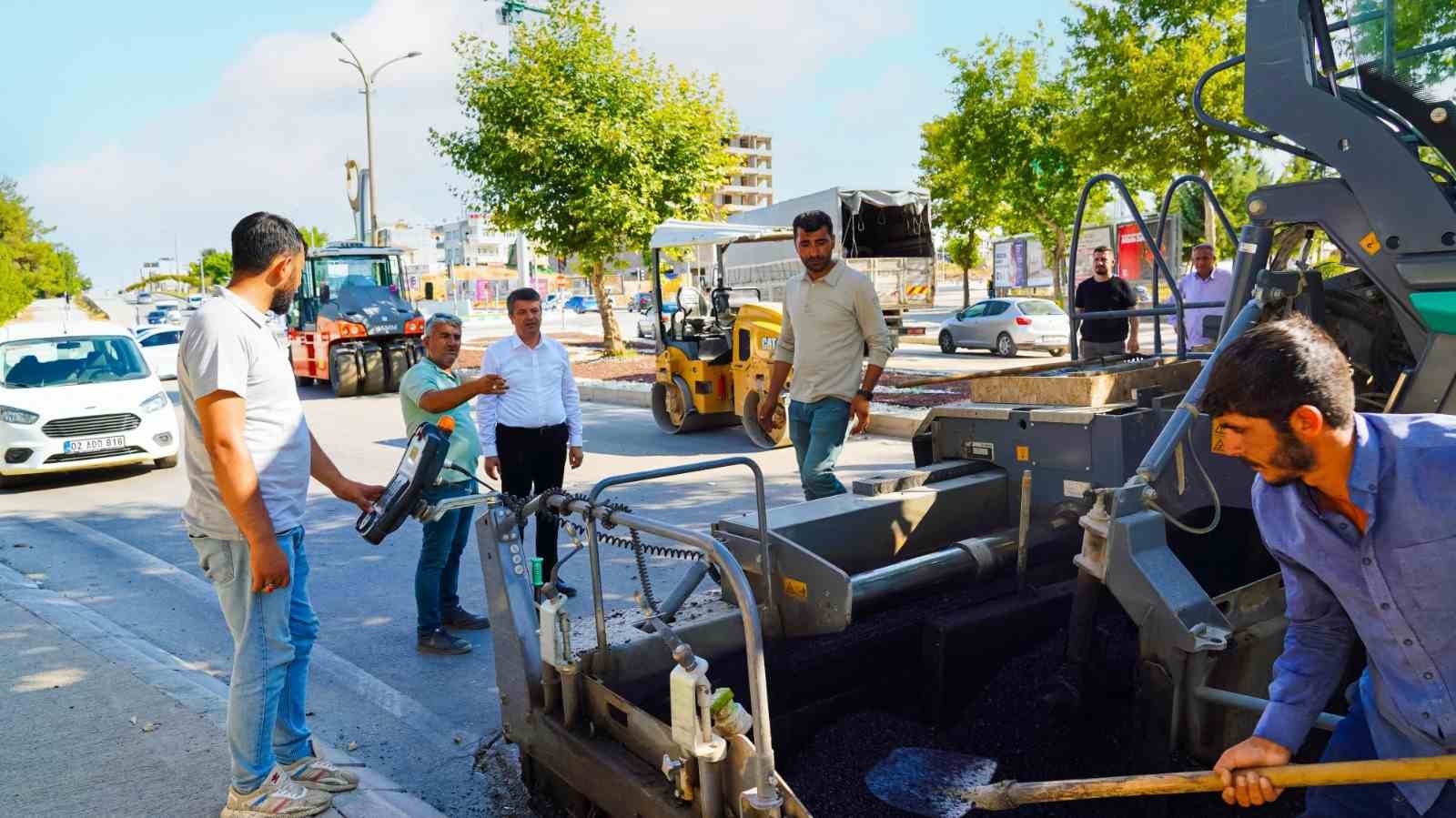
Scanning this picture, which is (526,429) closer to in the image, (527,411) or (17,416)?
(527,411)

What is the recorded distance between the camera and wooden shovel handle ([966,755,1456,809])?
1.83 meters

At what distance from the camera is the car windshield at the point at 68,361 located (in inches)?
416

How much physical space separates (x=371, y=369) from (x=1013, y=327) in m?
13.0

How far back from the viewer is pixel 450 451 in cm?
509

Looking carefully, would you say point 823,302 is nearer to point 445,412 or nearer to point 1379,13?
point 445,412

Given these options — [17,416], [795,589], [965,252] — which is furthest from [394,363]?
[965,252]

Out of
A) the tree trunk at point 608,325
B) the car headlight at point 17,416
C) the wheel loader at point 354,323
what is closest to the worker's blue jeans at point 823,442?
the car headlight at point 17,416

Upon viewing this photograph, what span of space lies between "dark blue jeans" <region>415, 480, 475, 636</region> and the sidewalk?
0.96m

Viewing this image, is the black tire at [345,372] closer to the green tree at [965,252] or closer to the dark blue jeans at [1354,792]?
the dark blue jeans at [1354,792]

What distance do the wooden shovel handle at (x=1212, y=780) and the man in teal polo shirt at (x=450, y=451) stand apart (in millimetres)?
3299

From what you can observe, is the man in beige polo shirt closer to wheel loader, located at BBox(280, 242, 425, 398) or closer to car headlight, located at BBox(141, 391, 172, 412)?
car headlight, located at BBox(141, 391, 172, 412)

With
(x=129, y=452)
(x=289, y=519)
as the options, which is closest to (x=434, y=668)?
(x=289, y=519)

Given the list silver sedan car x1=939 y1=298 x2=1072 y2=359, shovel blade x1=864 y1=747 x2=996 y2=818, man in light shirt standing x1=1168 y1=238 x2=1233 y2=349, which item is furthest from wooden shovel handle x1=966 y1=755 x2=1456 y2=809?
silver sedan car x1=939 y1=298 x2=1072 y2=359

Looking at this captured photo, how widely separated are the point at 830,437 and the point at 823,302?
66 centimetres
